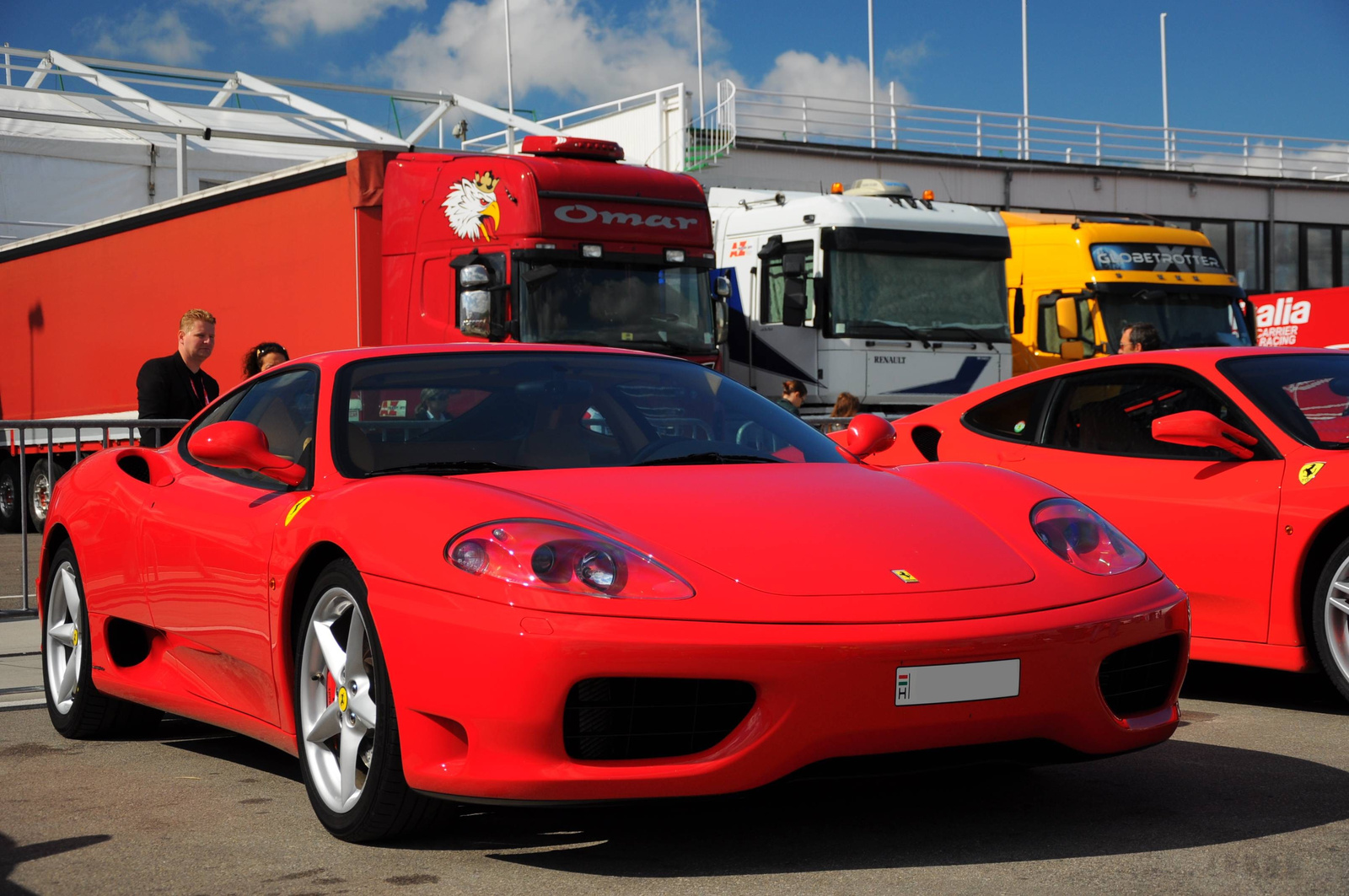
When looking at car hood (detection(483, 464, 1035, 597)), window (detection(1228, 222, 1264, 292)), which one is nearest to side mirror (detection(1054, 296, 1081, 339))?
car hood (detection(483, 464, 1035, 597))

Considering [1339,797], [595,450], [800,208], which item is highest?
[800,208]

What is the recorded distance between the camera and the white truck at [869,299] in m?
15.2

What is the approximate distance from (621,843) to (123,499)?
7.68 feet

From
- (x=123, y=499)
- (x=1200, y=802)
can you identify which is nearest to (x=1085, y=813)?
(x=1200, y=802)

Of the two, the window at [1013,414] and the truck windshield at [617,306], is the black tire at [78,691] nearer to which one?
the window at [1013,414]

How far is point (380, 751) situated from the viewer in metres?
3.68

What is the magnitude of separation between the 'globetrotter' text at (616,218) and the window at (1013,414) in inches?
242

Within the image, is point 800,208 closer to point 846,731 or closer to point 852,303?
point 852,303

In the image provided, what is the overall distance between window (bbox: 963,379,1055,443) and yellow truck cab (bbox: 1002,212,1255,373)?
9711 mm

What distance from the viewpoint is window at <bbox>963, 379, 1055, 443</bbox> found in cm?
696

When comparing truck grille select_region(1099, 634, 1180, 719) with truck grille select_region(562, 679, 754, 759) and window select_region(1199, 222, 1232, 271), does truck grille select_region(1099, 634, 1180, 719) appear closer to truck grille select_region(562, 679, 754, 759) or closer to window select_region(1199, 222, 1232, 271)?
truck grille select_region(562, 679, 754, 759)


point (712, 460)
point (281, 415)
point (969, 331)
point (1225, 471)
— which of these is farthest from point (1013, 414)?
point (969, 331)

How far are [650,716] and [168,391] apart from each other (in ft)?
21.4

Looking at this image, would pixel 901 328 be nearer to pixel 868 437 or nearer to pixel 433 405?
pixel 868 437
